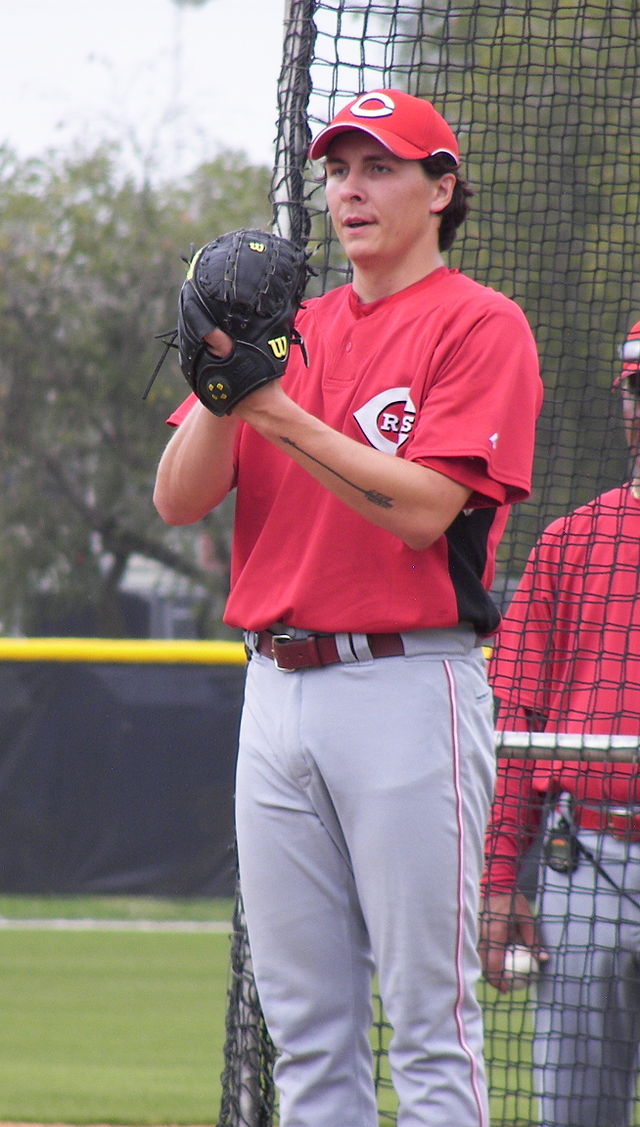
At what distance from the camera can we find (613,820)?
292 centimetres

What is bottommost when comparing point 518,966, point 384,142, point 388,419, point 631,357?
point 518,966

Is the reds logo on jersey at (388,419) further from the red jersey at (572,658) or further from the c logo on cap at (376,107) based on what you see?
the red jersey at (572,658)

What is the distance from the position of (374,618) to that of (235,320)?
1.62ft

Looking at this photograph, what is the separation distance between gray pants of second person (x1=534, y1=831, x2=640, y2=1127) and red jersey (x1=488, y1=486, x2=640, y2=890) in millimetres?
155

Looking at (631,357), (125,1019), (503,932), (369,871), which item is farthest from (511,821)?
(125,1019)

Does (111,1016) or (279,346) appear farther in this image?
(111,1016)

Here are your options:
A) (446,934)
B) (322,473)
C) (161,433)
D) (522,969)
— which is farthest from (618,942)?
(161,433)

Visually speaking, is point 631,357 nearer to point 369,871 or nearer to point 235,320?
point 235,320

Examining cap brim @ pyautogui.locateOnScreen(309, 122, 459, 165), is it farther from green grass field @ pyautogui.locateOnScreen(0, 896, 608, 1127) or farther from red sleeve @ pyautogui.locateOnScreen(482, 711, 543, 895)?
green grass field @ pyautogui.locateOnScreen(0, 896, 608, 1127)

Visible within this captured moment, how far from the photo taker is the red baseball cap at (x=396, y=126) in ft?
7.36

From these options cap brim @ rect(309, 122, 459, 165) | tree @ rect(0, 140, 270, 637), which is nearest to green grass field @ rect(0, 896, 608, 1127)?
cap brim @ rect(309, 122, 459, 165)

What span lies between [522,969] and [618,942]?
0.31 meters

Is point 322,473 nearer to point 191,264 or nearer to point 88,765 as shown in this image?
point 191,264

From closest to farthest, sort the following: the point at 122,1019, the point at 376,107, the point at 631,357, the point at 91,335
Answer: the point at 376,107 < the point at 631,357 < the point at 122,1019 < the point at 91,335
